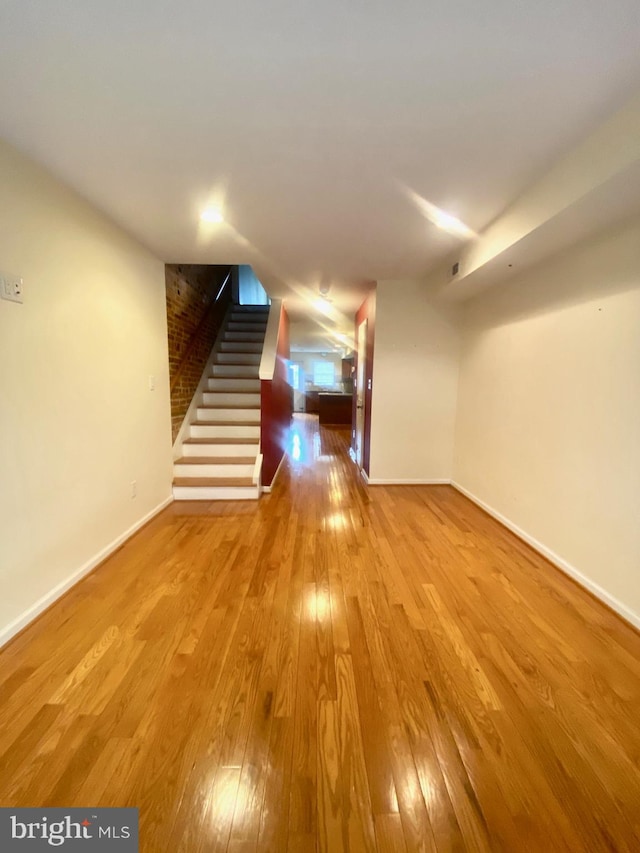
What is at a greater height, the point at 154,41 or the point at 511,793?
the point at 154,41

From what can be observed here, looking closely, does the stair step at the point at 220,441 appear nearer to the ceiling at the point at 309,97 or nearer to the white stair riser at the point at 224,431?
the white stair riser at the point at 224,431

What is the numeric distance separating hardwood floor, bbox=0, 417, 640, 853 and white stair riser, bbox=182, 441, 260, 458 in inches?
62.5

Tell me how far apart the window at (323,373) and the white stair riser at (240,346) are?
7281 millimetres

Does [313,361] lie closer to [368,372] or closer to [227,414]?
[368,372]

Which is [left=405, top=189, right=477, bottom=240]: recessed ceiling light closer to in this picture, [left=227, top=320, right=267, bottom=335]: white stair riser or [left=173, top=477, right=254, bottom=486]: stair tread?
[left=173, top=477, right=254, bottom=486]: stair tread

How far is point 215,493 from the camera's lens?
3.46 metres

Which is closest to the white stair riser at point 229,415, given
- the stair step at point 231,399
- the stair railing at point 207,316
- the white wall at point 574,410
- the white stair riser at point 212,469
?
the stair step at point 231,399

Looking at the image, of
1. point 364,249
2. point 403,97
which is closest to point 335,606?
point 403,97

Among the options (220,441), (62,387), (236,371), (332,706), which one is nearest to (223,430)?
(220,441)

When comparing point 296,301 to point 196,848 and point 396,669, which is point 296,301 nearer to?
point 396,669

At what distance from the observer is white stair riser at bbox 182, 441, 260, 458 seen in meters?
3.75

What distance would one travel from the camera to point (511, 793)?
998 mm

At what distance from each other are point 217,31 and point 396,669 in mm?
2500

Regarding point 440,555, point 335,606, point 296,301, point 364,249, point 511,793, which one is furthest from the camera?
point 296,301
